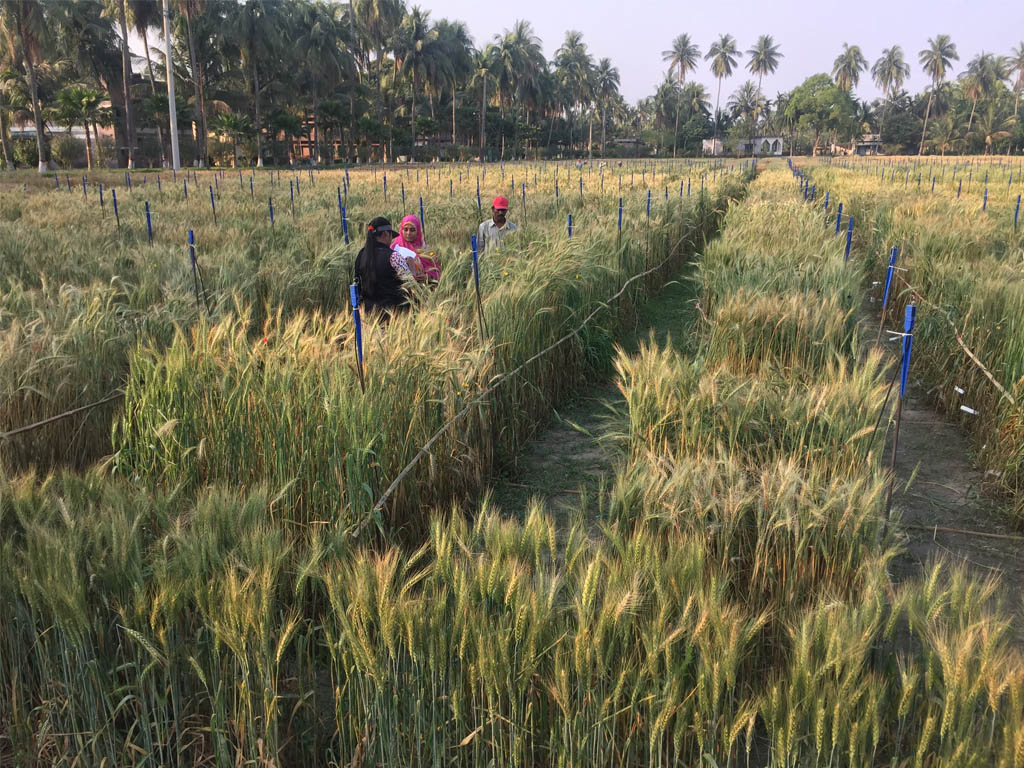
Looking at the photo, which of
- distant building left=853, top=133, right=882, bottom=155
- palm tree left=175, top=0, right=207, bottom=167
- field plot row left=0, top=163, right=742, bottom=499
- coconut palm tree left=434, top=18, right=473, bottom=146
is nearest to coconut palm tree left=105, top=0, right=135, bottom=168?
palm tree left=175, top=0, right=207, bottom=167

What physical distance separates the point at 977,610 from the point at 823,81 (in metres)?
116

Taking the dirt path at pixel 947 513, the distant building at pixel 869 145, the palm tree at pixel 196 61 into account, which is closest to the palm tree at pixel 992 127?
the distant building at pixel 869 145

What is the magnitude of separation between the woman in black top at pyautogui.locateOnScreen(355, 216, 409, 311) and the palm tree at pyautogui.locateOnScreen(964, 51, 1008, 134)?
9639cm

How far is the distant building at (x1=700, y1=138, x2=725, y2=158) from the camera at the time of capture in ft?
289

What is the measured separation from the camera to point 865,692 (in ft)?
4.94

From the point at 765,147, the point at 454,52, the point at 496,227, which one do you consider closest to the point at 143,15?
the point at 454,52

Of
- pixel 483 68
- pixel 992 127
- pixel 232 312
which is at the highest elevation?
pixel 483 68

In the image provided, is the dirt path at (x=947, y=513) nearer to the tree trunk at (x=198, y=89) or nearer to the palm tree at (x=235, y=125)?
the tree trunk at (x=198, y=89)

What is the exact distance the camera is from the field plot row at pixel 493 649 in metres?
1.51

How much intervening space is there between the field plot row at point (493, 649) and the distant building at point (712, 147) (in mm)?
92715

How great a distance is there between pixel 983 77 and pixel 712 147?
108ft

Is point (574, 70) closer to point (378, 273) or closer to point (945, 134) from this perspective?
point (945, 134)

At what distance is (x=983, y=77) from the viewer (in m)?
86.1

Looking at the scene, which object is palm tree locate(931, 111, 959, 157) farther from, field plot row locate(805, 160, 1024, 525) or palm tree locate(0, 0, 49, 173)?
field plot row locate(805, 160, 1024, 525)
